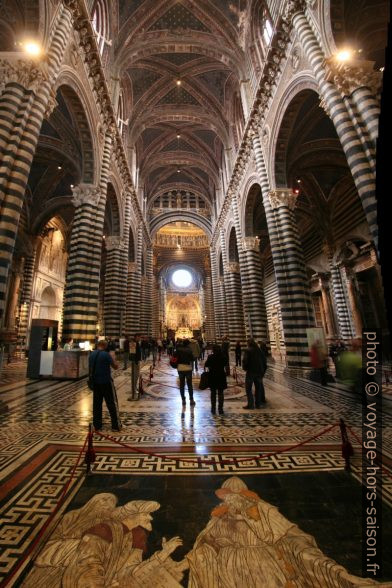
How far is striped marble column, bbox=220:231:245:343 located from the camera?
20.6 meters

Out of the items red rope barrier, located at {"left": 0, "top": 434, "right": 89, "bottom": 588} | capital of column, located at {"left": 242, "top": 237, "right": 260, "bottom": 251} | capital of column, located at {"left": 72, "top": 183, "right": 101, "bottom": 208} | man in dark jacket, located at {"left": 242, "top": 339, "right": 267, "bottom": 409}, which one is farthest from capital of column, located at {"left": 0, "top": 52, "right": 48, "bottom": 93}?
capital of column, located at {"left": 242, "top": 237, "right": 260, "bottom": 251}

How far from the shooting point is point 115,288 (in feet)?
54.2

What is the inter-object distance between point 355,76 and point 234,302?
632 inches

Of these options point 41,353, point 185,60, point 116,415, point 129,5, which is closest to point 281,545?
point 116,415

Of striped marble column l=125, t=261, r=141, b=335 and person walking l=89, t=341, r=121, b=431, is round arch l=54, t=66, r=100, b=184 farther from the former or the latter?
person walking l=89, t=341, r=121, b=431

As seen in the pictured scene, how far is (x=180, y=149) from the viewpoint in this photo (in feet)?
90.0

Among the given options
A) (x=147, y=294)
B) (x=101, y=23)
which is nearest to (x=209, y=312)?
(x=147, y=294)

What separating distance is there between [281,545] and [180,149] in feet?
101

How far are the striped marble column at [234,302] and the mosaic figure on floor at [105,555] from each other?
1823cm

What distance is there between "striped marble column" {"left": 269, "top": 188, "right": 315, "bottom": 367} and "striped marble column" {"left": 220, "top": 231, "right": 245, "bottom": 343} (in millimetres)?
9021

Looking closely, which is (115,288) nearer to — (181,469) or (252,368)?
(252,368)

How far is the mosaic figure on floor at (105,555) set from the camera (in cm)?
170

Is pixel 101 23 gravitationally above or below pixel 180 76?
below

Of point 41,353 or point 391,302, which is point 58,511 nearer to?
point 391,302
